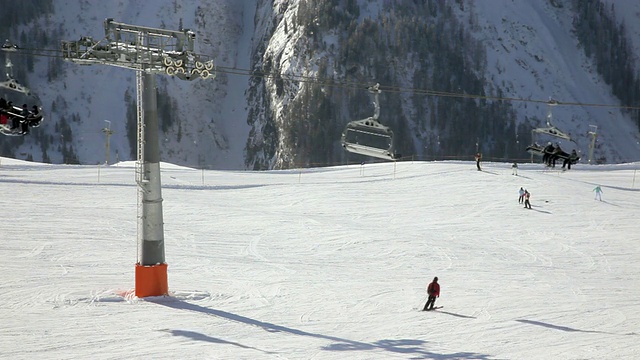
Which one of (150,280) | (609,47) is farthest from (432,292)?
(609,47)

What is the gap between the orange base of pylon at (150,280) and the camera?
24609 millimetres

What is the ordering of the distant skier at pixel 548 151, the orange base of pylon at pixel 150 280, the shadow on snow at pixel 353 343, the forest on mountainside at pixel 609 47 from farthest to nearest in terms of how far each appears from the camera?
1. the forest on mountainside at pixel 609 47
2. the distant skier at pixel 548 151
3. the orange base of pylon at pixel 150 280
4. the shadow on snow at pixel 353 343

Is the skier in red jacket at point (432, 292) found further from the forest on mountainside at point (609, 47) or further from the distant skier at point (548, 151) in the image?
the forest on mountainside at point (609, 47)

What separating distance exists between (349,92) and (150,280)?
106 metres

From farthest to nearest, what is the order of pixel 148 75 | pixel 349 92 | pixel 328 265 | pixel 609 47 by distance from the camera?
pixel 609 47 < pixel 349 92 < pixel 328 265 < pixel 148 75

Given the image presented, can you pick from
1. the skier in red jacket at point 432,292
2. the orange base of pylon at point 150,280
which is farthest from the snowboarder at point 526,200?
the orange base of pylon at point 150,280

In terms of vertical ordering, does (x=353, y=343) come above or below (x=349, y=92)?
below

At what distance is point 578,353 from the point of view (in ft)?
65.9

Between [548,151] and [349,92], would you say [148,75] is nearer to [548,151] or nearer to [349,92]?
[548,151]

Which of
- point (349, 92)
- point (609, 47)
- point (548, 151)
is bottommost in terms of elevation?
point (548, 151)

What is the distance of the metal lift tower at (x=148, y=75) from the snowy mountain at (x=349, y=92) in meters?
97.2

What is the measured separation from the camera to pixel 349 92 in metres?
128

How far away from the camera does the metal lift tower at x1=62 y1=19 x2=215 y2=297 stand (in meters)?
23.2

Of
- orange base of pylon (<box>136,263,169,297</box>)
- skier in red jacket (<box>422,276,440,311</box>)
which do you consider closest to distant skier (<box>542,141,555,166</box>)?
skier in red jacket (<box>422,276,440,311</box>)
